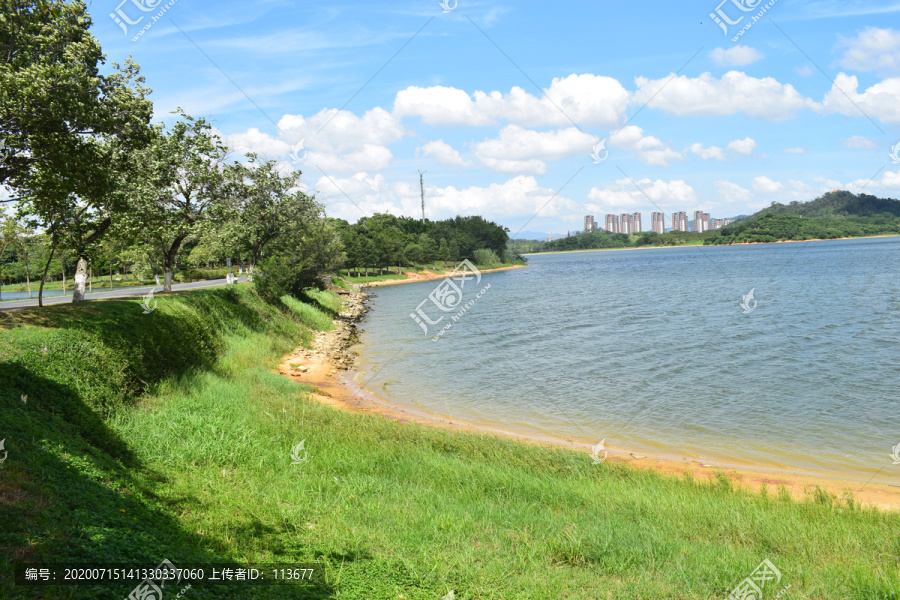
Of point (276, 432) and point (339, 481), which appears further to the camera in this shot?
point (276, 432)

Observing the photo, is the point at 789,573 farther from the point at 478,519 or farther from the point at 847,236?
the point at 847,236

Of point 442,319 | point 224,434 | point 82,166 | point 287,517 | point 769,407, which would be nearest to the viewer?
point 287,517

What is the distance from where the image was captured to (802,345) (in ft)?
92.1

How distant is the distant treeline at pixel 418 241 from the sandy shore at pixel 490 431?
5882cm

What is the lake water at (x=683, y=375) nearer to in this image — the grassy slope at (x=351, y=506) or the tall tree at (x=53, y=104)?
the grassy slope at (x=351, y=506)

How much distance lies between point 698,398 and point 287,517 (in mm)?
17033

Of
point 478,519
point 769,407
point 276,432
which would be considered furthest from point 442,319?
point 478,519

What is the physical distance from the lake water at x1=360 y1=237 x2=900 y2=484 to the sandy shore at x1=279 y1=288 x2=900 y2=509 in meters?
0.69

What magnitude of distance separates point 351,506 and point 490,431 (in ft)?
31.6

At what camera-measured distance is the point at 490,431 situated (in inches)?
694

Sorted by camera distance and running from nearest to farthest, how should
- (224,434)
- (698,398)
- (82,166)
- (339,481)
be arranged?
(339,481), (224,434), (82,166), (698,398)

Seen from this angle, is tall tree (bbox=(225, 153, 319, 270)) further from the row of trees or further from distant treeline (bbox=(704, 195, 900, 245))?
distant treeline (bbox=(704, 195, 900, 245))

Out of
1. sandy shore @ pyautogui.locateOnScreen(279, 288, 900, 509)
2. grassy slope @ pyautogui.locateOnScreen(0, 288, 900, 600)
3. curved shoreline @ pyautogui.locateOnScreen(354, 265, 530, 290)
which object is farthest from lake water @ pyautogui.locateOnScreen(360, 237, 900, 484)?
curved shoreline @ pyautogui.locateOnScreen(354, 265, 530, 290)

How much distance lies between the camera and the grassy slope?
6.22 m
